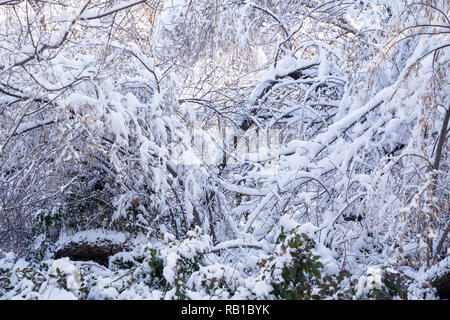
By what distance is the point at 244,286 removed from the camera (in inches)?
151

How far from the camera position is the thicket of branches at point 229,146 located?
393 centimetres

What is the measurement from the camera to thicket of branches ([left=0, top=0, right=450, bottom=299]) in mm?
3930

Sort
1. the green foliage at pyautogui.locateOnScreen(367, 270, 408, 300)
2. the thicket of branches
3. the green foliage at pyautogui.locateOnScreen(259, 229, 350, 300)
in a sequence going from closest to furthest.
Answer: the green foliage at pyautogui.locateOnScreen(367, 270, 408, 300)
the green foliage at pyautogui.locateOnScreen(259, 229, 350, 300)
the thicket of branches

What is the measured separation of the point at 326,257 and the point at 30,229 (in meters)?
4.74

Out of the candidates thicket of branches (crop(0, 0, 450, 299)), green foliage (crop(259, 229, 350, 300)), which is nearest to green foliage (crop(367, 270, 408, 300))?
thicket of branches (crop(0, 0, 450, 299))

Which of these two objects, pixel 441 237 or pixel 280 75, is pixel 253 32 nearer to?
pixel 280 75

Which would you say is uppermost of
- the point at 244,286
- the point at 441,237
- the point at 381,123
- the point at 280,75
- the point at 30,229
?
the point at 280,75

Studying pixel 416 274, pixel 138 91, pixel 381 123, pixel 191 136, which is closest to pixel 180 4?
pixel 138 91

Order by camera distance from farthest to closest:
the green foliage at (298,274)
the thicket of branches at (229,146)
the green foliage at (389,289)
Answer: the thicket of branches at (229,146), the green foliage at (298,274), the green foliage at (389,289)

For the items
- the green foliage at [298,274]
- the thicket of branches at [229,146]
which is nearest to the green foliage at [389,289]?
the thicket of branches at [229,146]

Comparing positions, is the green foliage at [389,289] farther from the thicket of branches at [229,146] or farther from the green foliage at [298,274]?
the green foliage at [298,274]

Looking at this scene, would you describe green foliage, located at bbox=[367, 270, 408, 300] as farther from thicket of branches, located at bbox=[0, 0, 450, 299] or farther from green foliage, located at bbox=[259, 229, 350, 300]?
green foliage, located at bbox=[259, 229, 350, 300]

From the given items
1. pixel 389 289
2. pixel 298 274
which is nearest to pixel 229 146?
pixel 298 274

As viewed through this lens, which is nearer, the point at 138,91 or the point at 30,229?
the point at 138,91
